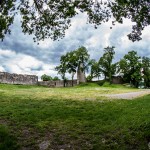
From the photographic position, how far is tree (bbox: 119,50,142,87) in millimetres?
80500

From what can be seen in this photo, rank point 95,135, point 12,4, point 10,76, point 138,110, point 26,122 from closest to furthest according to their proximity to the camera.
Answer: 1. point 95,135
2. point 26,122
3. point 12,4
4. point 138,110
5. point 10,76

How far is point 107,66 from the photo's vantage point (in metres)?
80.5

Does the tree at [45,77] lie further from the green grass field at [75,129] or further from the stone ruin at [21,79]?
the green grass field at [75,129]

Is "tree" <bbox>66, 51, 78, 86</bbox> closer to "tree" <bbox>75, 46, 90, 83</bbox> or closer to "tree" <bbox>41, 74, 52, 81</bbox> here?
"tree" <bbox>75, 46, 90, 83</bbox>

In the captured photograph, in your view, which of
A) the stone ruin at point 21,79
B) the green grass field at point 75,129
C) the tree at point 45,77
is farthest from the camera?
the tree at point 45,77

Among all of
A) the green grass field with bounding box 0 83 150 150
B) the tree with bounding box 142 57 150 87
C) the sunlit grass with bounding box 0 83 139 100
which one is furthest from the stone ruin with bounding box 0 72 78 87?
the green grass field with bounding box 0 83 150 150

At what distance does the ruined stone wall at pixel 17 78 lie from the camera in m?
68.8

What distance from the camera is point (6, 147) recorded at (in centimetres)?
1125

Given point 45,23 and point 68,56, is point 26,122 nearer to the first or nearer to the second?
point 45,23

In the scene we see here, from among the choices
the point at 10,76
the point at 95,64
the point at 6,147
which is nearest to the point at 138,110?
the point at 6,147

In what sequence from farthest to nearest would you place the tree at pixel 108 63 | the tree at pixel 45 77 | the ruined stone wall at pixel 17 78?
1. the tree at pixel 45 77
2. the tree at pixel 108 63
3. the ruined stone wall at pixel 17 78

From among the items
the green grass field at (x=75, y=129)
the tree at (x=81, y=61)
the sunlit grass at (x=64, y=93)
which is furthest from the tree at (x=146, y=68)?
the green grass field at (x=75, y=129)

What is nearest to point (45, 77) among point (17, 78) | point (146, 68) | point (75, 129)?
point (17, 78)

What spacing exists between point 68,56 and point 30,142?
7202cm
